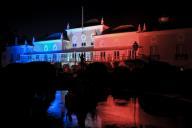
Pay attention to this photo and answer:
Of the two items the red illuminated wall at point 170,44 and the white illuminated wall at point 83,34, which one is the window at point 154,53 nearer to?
the red illuminated wall at point 170,44

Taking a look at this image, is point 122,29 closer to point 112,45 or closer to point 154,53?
point 112,45

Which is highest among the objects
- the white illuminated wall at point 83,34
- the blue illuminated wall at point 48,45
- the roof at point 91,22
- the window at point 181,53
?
the roof at point 91,22

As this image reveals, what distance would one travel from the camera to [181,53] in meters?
40.2

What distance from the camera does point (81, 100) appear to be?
1076 cm

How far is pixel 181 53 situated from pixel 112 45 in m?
12.6

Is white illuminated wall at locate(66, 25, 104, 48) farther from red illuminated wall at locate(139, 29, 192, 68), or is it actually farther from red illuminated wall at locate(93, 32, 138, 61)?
red illuminated wall at locate(139, 29, 192, 68)

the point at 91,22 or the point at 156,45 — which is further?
the point at 91,22

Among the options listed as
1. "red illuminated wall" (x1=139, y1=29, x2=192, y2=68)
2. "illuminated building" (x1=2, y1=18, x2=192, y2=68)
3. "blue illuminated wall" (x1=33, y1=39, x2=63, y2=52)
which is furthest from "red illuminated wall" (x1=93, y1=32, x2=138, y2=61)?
"blue illuminated wall" (x1=33, y1=39, x2=63, y2=52)

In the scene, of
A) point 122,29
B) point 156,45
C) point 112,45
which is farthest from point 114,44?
point 156,45

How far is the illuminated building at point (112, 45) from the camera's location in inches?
1587

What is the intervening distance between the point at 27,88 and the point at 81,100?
2902 mm

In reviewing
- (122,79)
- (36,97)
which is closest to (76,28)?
(122,79)

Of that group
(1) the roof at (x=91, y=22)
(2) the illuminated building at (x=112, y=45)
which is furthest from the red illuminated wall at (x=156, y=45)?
(1) the roof at (x=91, y=22)

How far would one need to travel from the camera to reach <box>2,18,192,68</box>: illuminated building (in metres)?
40.3
